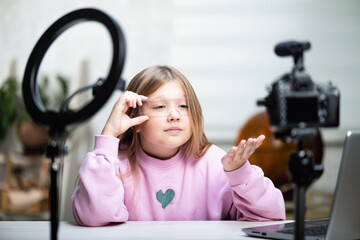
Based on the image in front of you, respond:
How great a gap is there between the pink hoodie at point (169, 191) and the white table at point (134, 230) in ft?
0.14

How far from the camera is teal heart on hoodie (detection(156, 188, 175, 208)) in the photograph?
1177mm

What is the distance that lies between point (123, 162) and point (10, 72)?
117 inches

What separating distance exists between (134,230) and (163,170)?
0.88 ft

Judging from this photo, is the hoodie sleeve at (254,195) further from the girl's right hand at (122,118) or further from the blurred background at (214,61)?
the blurred background at (214,61)

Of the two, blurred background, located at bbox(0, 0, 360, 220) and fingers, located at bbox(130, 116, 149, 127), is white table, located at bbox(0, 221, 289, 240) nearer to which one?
fingers, located at bbox(130, 116, 149, 127)

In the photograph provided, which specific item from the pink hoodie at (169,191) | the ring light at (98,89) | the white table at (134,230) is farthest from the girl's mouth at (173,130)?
the ring light at (98,89)

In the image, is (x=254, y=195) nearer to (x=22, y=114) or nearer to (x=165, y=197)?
(x=165, y=197)

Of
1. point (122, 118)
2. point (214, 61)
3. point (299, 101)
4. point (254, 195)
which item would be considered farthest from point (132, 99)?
point (214, 61)

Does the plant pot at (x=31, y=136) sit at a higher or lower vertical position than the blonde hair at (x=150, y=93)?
lower

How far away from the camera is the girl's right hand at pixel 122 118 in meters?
1.08

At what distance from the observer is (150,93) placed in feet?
3.80

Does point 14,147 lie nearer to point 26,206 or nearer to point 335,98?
point 26,206

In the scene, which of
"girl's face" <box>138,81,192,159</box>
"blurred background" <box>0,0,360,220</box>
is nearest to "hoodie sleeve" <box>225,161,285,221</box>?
"girl's face" <box>138,81,192,159</box>

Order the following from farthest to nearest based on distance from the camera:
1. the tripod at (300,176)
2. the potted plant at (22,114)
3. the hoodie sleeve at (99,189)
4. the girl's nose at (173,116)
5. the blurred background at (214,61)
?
the potted plant at (22,114) → the blurred background at (214,61) → the girl's nose at (173,116) → the hoodie sleeve at (99,189) → the tripod at (300,176)
